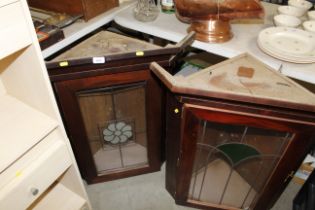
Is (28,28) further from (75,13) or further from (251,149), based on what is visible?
(251,149)

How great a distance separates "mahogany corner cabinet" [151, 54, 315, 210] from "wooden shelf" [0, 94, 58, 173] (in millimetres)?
437

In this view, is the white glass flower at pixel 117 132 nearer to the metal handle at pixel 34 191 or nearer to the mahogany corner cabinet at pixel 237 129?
the mahogany corner cabinet at pixel 237 129

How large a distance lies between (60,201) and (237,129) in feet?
2.89

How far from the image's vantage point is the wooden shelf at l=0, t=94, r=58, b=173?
34.0 inches

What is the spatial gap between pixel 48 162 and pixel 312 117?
890 millimetres

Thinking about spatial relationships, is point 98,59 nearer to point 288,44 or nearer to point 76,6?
point 76,6

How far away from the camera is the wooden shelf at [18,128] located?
86 cm

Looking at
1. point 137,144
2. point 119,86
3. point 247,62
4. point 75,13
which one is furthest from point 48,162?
point 247,62

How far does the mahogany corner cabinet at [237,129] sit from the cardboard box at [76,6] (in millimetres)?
450

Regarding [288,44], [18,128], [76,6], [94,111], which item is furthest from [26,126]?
[288,44]

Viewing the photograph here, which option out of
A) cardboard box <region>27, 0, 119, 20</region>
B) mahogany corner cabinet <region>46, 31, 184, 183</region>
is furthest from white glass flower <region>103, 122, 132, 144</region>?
cardboard box <region>27, 0, 119, 20</region>

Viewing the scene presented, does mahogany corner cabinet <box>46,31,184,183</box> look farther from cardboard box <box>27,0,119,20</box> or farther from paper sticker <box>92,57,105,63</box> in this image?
cardboard box <box>27,0,119,20</box>

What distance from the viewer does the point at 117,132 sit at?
1.31m

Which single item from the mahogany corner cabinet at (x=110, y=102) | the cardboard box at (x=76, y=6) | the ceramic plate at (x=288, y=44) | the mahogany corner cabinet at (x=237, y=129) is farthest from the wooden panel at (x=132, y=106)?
the ceramic plate at (x=288, y=44)
